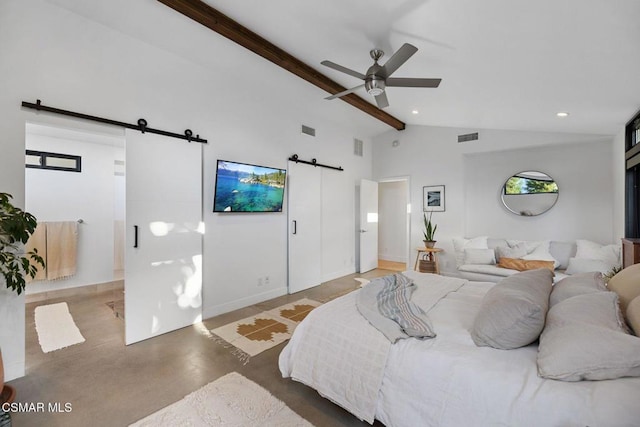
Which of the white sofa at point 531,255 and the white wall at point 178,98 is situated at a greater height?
the white wall at point 178,98

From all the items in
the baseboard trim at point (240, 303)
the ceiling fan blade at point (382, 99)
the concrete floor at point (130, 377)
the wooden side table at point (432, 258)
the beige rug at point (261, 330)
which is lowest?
the concrete floor at point (130, 377)

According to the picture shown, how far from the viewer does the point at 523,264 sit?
4184 mm

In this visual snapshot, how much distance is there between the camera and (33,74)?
2.39m

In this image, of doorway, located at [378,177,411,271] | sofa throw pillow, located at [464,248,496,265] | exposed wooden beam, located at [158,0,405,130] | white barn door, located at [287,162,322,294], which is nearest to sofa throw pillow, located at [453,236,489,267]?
sofa throw pillow, located at [464,248,496,265]

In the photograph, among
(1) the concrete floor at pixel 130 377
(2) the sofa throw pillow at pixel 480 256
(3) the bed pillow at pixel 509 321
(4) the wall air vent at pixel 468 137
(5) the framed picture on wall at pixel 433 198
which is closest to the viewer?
(3) the bed pillow at pixel 509 321

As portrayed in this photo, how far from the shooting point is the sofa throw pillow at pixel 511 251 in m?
4.51

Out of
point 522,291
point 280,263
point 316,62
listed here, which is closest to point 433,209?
point 280,263

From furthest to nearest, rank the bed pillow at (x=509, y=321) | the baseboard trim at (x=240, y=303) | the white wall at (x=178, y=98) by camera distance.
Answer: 1. the baseboard trim at (x=240, y=303)
2. the white wall at (x=178, y=98)
3. the bed pillow at (x=509, y=321)

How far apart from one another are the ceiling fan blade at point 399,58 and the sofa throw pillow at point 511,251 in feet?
12.1

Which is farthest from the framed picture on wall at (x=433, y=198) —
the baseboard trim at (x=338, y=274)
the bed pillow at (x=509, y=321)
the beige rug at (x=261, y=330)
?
the bed pillow at (x=509, y=321)

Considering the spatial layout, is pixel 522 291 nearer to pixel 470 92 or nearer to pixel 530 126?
pixel 470 92

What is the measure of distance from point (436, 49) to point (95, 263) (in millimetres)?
5932

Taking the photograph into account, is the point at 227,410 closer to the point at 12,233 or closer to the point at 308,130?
the point at 12,233

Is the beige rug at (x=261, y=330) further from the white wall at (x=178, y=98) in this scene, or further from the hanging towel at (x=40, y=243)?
the hanging towel at (x=40, y=243)
